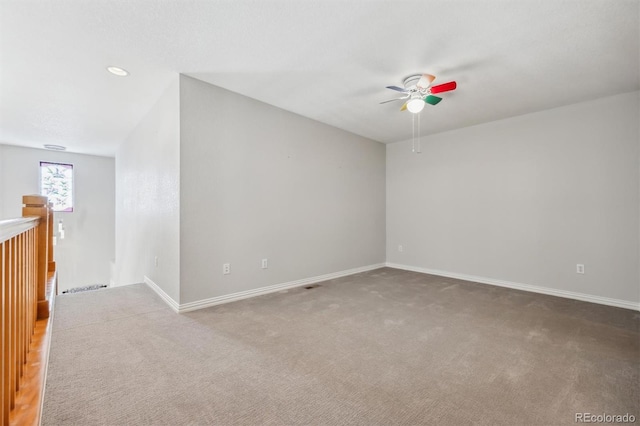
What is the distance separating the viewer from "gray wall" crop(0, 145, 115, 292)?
5711mm

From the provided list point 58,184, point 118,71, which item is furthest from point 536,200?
point 58,184

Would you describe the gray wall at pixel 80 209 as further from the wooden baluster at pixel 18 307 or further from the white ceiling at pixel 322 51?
the wooden baluster at pixel 18 307

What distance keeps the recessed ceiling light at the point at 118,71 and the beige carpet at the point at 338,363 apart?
2381 millimetres

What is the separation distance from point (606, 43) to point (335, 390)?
332cm

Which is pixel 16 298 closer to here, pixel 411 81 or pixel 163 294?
pixel 163 294

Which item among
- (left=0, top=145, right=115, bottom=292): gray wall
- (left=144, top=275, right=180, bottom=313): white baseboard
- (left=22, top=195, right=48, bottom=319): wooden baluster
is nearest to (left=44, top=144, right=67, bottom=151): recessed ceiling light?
(left=0, top=145, right=115, bottom=292): gray wall

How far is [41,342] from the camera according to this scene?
196cm

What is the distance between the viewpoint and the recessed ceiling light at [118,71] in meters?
2.75

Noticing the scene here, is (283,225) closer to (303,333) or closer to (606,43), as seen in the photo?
(303,333)

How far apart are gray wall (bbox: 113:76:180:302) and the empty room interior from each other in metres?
0.05

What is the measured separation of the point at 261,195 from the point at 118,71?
74.5 inches

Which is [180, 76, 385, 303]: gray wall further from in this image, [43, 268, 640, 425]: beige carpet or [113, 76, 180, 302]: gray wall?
[43, 268, 640, 425]: beige carpet

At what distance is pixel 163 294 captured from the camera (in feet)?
10.5

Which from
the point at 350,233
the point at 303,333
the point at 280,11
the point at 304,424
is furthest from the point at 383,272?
the point at 280,11
